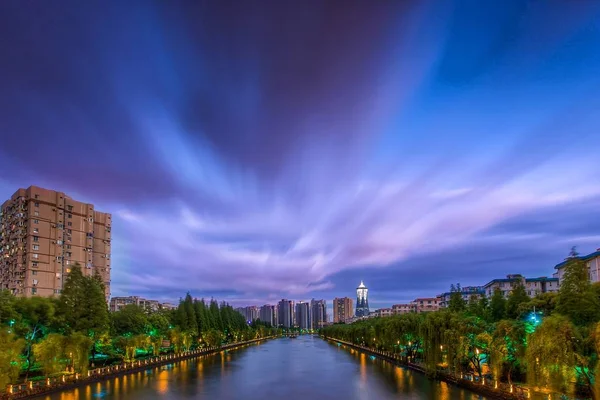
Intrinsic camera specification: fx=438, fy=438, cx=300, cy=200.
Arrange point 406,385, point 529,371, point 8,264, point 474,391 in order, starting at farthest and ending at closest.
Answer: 1. point 8,264
2. point 406,385
3. point 474,391
4. point 529,371

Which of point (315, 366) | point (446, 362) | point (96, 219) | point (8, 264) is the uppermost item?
point (96, 219)

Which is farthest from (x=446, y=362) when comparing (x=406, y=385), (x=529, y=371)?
(x=529, y=371)

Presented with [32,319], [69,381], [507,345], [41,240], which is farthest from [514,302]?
[41,240]

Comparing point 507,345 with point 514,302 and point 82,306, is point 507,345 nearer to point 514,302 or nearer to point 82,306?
point 514,302

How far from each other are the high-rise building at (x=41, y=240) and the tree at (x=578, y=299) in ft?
201

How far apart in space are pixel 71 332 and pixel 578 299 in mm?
43021

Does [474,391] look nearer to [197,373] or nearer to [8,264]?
[197,373]

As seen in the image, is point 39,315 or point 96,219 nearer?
point 39,315

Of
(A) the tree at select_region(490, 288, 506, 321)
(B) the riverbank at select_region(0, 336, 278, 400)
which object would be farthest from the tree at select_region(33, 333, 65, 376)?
(A) the tree at select_region(490, 288, 506, 321)

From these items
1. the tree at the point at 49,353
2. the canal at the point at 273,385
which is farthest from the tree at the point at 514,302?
the tree at the point at 49,353

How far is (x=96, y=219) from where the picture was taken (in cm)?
9262

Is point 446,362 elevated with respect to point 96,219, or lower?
lower

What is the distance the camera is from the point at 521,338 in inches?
1048

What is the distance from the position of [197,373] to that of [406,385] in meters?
22.3
